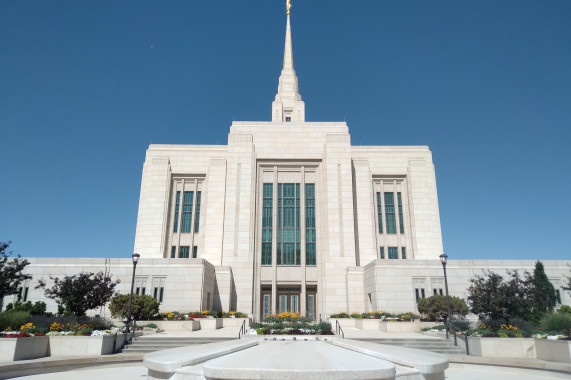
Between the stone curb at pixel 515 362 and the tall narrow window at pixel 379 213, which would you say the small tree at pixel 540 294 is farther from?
the tall narrow window at pixel 379 213

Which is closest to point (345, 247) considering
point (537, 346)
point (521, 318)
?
point (521, 318)

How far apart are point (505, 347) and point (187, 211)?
31.2 m

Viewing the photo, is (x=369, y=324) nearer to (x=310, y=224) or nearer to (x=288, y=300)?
(x=288, y=300)

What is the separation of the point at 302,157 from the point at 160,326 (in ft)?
69.4

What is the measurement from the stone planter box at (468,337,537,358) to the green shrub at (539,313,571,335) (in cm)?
261

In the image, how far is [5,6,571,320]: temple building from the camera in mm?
31531

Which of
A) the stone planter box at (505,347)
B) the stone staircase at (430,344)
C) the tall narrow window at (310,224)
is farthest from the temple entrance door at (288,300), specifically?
the stone planter box at (505,347)

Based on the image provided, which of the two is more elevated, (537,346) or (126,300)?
(126,300)

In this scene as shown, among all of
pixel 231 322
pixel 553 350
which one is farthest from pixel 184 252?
pixel 553 350

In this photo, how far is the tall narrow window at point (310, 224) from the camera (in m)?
36.4

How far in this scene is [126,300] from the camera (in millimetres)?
23891

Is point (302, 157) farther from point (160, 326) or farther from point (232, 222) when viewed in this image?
A: point (160, 326)

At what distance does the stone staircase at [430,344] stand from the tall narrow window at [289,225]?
17.4 metres

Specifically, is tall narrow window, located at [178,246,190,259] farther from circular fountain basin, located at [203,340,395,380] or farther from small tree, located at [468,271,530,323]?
circular fountain basin, located at [203,340,395,380]
